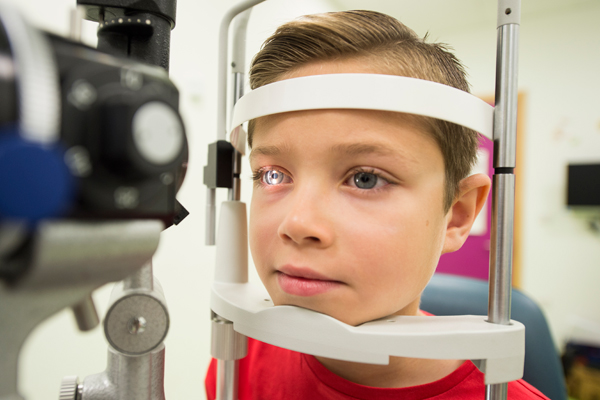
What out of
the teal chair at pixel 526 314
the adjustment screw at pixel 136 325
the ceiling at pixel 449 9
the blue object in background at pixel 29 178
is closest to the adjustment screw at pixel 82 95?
the blue object in background at pixel 29 178

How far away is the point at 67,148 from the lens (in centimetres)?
19

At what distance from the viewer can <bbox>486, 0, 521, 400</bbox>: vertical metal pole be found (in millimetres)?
412

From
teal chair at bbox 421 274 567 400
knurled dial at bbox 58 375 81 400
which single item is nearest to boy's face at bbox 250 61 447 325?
knurled dial at bbox 58 375 81 400

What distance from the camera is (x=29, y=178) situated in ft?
0.57

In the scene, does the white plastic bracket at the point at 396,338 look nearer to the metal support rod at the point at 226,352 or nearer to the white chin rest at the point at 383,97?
the metal support rod at the point at 226,352

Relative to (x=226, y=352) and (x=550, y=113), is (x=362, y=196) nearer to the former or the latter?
(x=226, y=352)

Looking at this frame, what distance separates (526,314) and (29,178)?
1094 mm

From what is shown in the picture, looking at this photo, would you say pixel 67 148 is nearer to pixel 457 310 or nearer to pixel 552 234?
pixel 457 310

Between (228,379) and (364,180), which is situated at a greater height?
(364,180)

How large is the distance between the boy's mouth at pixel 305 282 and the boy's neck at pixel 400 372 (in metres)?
0.25

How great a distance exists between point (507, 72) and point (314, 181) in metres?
0.25

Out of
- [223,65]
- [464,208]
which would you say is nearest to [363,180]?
[464,208]

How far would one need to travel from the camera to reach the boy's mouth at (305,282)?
17.2 inches

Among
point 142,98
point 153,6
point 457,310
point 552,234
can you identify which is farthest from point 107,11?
point 552,234
